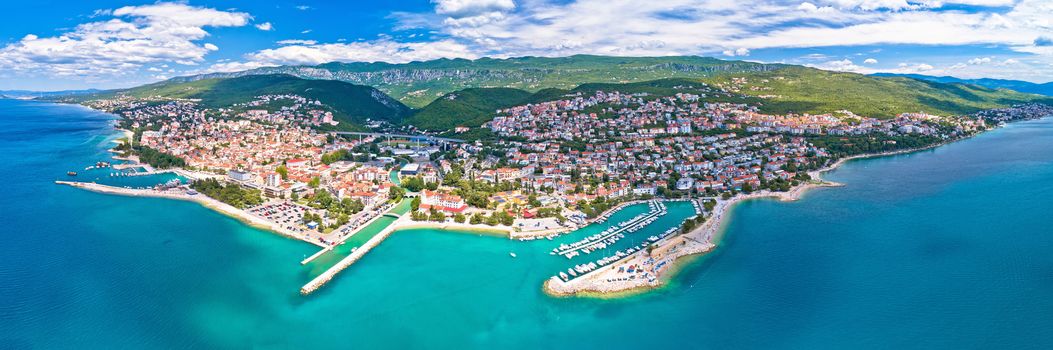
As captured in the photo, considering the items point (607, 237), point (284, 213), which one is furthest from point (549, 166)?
point (284, 213)

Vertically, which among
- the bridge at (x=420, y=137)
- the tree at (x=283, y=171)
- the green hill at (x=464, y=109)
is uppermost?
the green hill at (x=464, y=109)

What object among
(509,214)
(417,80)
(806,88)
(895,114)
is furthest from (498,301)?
(417,80)

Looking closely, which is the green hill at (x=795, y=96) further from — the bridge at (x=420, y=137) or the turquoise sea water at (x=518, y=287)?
the turquoise sea water at (x=518, y=287)

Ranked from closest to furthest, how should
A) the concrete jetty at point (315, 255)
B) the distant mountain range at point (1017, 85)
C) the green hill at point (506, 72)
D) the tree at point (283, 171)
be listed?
the concrete jetty at point (315, 255) < the tree at point (283, 171) < the green hill at point (506, 72) < the distant mountain range at point (1017, 85)

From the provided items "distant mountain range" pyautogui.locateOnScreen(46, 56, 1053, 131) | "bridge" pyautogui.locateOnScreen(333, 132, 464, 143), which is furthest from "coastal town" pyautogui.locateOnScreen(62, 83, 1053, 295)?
"distant mountain range" pyautogui.locateOnScreen(46, 56, 1053, 131)

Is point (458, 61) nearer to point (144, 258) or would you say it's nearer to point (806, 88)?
point (806, 88)

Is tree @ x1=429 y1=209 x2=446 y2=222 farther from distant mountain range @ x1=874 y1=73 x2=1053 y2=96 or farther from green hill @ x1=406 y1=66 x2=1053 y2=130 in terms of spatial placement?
distant mountain range @ x1=874 y1=73 x2=1053 y2=96

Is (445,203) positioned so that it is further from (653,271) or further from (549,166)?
(549,166)

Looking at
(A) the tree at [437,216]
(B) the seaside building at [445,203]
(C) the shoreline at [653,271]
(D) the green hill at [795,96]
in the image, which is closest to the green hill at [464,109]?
(D) the green hill at [795,96]
